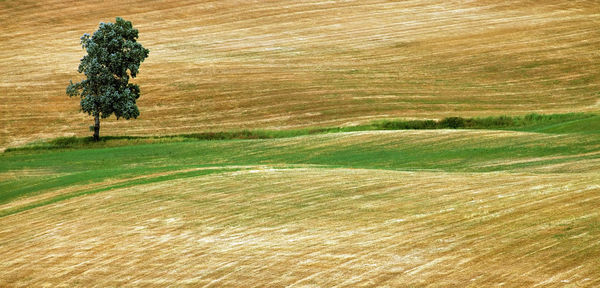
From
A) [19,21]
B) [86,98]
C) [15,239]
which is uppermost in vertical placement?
[19,21]

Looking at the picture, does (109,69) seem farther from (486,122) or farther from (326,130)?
(486,122)

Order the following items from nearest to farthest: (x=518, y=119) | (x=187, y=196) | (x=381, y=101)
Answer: (x=187, y=196) < (x=518, y=119) < (x=381, y=101)

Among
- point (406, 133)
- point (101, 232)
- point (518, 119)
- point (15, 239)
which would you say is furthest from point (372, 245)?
point (518, 119)

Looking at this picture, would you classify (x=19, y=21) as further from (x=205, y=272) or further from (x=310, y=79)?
(x=205, y=272)

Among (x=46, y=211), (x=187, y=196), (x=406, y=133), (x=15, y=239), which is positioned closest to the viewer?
(x=15, y=239)

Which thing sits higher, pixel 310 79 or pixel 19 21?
pixel 19 21

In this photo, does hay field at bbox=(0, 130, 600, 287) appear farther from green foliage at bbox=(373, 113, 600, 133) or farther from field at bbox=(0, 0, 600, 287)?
green foliage at bbox=(373, 113, 600, 133)

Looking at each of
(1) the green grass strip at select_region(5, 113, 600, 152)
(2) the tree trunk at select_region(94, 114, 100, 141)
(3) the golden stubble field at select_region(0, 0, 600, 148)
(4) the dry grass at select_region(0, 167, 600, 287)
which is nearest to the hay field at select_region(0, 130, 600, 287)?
(4) the dry grass at select_region(0, 167, 600, 287)
